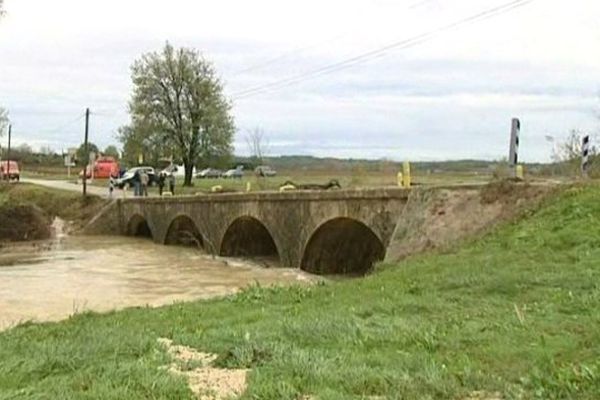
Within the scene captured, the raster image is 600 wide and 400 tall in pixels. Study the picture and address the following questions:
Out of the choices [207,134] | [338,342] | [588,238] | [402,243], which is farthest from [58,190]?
[338,342]

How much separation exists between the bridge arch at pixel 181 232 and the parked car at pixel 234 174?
28750 mm

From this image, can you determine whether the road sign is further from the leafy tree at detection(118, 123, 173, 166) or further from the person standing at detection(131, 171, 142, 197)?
the leafy tree at detection(118, 123, 173, 166)

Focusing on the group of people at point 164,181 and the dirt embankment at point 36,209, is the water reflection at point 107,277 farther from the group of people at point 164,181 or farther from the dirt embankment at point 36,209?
the group of people at point 164,181

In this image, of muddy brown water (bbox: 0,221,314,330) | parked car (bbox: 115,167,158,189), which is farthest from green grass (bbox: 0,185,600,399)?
parked car (bbox: 115,167,158,189)

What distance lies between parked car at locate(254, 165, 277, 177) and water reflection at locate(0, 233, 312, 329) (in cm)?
1121

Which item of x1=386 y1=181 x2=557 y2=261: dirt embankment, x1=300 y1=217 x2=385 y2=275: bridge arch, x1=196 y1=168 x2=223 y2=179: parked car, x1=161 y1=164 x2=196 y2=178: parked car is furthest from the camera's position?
x1=196 y1=168 x2=223 y2=179: parked car

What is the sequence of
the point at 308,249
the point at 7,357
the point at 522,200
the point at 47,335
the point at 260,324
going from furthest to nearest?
the point at 308,249 < the point at 522,200 < the point at 47,335 < the point at 260,324 < the point at 7,357

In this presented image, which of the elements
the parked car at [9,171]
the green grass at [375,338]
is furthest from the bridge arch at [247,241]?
the parked car at [9,171]

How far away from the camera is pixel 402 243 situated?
18.1 m

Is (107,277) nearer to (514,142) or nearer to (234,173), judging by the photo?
(514,142)

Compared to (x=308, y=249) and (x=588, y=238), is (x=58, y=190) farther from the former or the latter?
(x=588, y=238)

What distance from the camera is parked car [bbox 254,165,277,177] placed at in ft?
164

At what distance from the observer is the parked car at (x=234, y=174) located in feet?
235

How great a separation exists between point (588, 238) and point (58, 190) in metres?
48.2
